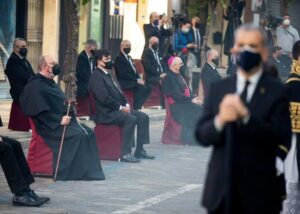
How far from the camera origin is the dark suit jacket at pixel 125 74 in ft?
71.8

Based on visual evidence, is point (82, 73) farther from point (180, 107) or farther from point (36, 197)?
point (36, 197)

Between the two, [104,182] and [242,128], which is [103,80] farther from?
[242,128]

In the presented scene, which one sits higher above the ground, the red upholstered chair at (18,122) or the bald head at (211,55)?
the bald head at (211,55)

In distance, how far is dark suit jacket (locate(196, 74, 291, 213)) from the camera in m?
6.78

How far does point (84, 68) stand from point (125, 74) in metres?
1.19

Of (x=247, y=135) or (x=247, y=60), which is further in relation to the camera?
(x=247, y=135)

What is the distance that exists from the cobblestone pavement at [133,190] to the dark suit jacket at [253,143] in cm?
538

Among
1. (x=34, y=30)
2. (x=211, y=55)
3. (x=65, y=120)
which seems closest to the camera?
(x=65, y=120)

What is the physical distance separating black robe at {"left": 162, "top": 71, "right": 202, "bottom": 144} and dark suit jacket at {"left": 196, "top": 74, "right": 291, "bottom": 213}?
43.8ft

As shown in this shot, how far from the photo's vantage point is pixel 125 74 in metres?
21.9

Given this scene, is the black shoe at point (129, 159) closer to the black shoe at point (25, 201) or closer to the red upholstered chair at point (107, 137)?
the red upholstered chair at point (107, 137)

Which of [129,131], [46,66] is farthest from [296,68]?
[129,131]

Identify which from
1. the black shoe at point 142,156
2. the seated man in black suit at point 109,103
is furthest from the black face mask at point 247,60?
the black shoe at point 142,156

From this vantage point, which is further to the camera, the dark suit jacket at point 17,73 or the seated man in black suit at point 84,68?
the seated man in black suit at point 84,68
